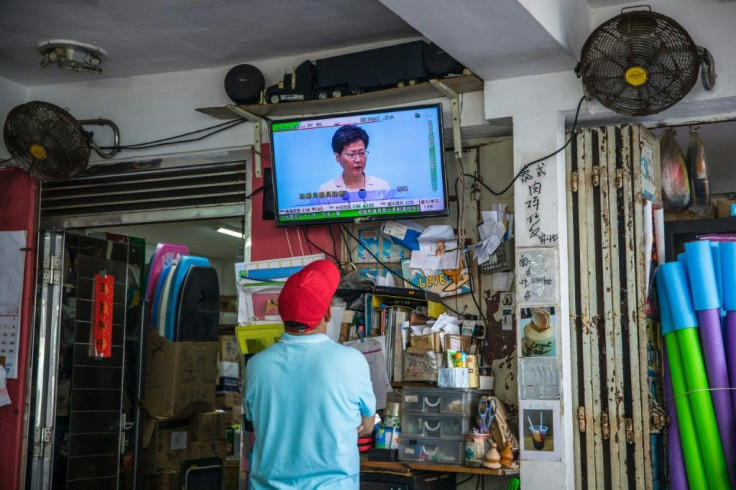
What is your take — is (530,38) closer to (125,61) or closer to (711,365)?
(711,365)

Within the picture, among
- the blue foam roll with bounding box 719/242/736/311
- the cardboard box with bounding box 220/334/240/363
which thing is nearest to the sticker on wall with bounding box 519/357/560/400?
the blue foam roll with bounding box 719/242/736/311

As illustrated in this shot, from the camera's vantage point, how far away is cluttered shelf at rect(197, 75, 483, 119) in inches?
202

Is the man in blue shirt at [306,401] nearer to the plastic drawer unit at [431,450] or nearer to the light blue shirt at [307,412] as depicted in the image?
the light blue shirt at [307,412]

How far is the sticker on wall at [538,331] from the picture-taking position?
4738 millimetres

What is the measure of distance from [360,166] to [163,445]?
2648 mm

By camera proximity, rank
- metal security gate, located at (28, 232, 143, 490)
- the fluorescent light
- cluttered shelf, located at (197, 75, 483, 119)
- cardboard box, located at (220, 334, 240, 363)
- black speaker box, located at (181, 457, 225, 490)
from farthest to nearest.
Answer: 1. the fluorescent light
2. cardboard box, located at (220, 334, 240, 363)
3. black speaker box, located at (181, 457, 225, 490)
4. metal security gate, located at (28, 232, 143, 490)
5. cluttered shelf, located at (197, 75, 483, 119)

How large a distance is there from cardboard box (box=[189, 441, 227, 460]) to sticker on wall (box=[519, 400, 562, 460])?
2.78m

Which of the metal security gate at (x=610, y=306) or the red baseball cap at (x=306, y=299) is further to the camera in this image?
the metal security gate at (x=610, y=306)

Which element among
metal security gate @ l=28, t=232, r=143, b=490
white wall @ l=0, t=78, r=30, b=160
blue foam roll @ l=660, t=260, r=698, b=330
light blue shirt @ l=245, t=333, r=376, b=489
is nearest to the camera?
light blue shirt @ l=245, t=333, r=376, b=489

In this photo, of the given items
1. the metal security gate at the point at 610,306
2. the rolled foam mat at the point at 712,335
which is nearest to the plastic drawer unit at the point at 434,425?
the metal security gate at the point at 610,306

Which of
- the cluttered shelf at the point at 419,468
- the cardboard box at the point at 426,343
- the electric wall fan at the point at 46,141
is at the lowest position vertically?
the cluttered shelf at the point at 419,468

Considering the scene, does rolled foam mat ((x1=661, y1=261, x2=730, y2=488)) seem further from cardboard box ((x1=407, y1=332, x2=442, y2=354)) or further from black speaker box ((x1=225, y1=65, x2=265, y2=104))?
black speaker box ((x1=225, y1=65, x2=265, y2=104))

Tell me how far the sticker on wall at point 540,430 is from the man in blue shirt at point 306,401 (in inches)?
66.5

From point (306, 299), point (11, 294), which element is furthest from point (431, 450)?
point (11, 294)
